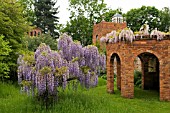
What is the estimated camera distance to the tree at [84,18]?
32875 millimetres

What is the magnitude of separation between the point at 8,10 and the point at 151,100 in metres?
7.73

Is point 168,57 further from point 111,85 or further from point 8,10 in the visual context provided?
point 8,10

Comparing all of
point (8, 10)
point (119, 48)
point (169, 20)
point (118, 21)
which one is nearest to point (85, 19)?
point (118, 21)

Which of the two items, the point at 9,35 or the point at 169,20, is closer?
the point at 9,35

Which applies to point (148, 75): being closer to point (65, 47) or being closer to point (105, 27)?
point (65, 47)

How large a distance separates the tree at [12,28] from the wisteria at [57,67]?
4.60 m

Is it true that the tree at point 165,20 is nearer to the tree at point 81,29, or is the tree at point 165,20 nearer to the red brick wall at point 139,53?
the tree at point 81,29

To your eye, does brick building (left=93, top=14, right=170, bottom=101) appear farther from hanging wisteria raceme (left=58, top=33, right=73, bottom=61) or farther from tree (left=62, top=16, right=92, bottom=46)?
tree (left=62, top=16, right=92, bottom=46)

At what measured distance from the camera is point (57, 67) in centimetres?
665

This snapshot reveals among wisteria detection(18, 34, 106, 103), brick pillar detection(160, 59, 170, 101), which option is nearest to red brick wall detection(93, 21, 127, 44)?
brick pillar detection(160, 59, 170, 101)

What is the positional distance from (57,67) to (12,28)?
641 centimetres

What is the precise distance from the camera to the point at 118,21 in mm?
27234

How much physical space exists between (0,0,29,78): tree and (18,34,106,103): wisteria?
4.60 m

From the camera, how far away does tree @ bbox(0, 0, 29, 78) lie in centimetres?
1160
